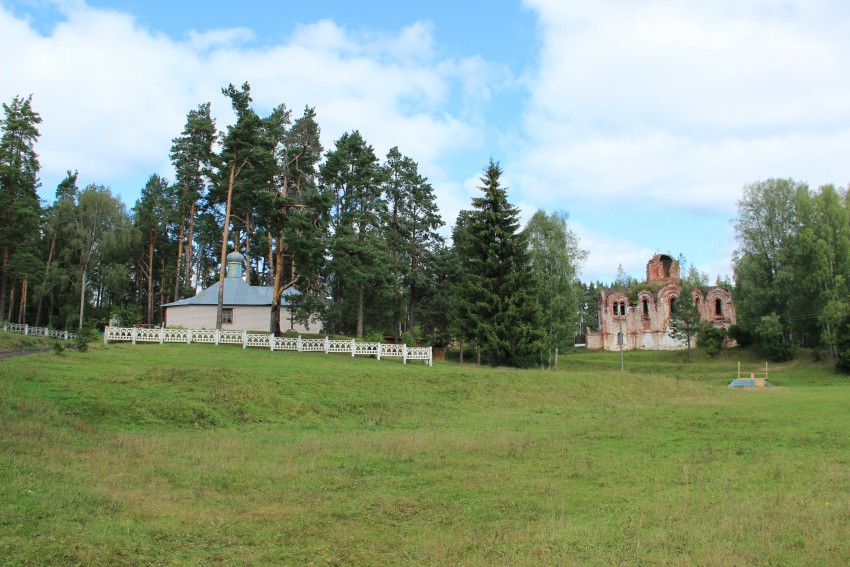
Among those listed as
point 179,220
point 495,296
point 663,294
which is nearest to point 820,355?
point 663,294

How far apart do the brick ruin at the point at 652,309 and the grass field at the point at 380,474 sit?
48493mm

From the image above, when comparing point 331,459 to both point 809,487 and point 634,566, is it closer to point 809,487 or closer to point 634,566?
point 634,566

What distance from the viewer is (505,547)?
6691 millimetres

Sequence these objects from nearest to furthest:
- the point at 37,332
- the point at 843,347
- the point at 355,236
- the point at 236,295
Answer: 1. the point at 355,236
2. the point at 843,347
3. the point at 236,295
4. the point at 37,332

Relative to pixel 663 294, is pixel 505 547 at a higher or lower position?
lower

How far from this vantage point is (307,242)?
35125mm

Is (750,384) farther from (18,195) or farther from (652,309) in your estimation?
(18,195)

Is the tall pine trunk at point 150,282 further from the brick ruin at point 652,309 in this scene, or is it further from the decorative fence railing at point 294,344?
the brick ruin at point 652,309

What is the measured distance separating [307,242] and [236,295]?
45.1 feet

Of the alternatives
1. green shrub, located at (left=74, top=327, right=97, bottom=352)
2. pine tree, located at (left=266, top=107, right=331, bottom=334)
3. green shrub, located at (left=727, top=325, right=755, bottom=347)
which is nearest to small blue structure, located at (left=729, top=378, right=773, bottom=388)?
green shrub, located at (left=727, top=325, right=755, bottom=347)

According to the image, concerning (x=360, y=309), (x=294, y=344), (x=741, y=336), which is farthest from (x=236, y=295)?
(x=741, y=336)

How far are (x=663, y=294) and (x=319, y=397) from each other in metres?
59.1

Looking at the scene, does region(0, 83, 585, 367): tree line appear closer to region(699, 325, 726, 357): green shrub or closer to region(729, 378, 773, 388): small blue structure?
region(729, 378, 773, 388): small blue structure

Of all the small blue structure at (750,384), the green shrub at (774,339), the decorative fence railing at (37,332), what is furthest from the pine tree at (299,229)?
the green shrub at (774,339)
